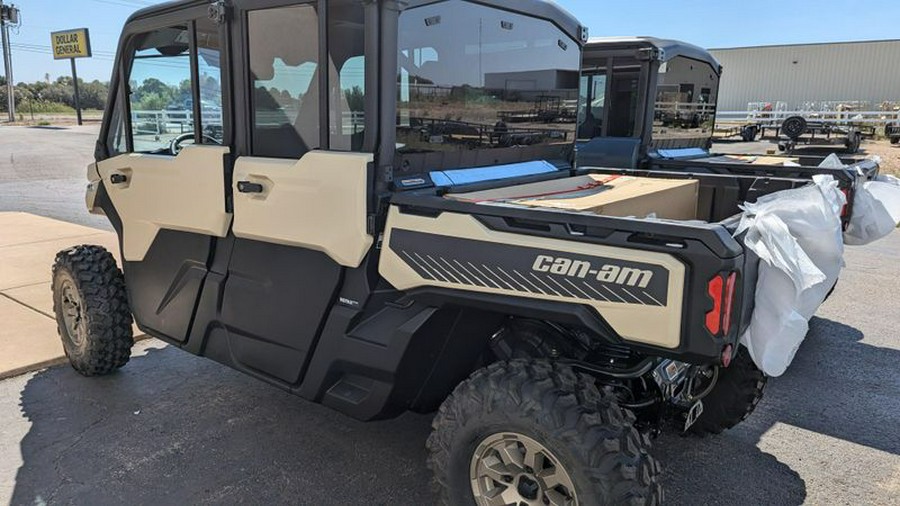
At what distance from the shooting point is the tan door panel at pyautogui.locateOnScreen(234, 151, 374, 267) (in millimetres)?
2707

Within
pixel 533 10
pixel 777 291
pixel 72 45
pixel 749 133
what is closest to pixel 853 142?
pixel 749 133

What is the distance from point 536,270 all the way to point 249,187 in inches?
59.6

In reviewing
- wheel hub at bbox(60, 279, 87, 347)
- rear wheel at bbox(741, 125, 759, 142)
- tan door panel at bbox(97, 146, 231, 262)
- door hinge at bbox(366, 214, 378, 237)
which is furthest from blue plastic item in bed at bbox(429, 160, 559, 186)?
rear wheel at bbox(741, 125, 759, 142)

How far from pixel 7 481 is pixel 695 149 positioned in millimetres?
7035

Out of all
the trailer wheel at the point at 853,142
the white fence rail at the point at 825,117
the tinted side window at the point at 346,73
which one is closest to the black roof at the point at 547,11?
the tinted side window at the point at 346,73

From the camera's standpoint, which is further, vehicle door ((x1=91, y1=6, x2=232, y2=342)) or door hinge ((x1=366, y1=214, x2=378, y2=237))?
vehicle door ((x1=91, y1=6, x2=232, y2=342))

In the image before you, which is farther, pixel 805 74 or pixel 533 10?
pixel 805 74

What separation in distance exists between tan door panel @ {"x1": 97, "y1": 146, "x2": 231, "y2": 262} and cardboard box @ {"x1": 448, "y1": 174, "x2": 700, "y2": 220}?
1255 mm

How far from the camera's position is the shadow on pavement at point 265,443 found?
3.10 metres

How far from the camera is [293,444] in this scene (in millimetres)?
3521

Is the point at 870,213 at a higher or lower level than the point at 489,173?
lower

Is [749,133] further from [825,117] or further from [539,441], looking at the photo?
[539,441]

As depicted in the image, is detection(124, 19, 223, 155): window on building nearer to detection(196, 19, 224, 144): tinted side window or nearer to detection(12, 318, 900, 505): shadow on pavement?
detection(196, 19, 224, 144): tinted side window

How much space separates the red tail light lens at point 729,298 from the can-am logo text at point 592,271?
0.73 feet
